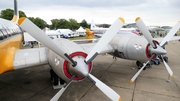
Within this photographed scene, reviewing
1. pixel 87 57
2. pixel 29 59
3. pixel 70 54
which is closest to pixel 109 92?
pixel 87 57

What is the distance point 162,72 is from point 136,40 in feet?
11.6

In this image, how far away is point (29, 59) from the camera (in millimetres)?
5445

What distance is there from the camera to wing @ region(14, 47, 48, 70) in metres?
5.14

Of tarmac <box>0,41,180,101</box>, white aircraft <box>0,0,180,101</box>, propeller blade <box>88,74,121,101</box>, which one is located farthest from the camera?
tarmac <box>0,41,180,101</box>

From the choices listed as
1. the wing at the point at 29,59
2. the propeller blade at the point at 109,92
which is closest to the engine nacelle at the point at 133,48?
the propeller blade at the point at 109,92

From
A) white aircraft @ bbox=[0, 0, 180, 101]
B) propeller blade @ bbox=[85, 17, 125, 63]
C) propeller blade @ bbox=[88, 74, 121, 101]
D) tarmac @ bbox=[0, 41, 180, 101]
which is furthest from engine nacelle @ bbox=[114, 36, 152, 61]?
propeller blade @ bbox=[88, 74, 121, 101]

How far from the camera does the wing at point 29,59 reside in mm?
5140

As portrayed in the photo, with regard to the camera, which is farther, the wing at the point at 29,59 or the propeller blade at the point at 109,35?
the wing at the point at 29,59

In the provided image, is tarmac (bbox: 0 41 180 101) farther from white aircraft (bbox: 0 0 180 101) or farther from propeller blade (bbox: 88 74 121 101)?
propeller blade (bbox: 88 74 121 101)

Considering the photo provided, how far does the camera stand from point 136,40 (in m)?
7.55

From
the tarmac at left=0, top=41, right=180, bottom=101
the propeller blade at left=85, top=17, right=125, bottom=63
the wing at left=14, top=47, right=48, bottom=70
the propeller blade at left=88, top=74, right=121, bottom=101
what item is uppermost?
the propeller blade at left=85, top=17, right=125, bottom=63

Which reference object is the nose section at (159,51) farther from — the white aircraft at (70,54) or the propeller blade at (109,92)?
the propeller blade at (109,92)

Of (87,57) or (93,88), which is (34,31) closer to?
(87,57)

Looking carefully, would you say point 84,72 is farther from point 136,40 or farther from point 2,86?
point 2,86
